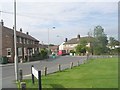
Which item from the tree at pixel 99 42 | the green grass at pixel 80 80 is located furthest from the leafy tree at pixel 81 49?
the green grass at pixel 80 80

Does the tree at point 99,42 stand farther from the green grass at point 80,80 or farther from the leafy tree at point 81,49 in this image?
the green grass at point 80,80

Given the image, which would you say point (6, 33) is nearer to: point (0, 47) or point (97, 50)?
point (0, 47)

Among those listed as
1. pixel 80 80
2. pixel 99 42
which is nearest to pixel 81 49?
pixel 99 42

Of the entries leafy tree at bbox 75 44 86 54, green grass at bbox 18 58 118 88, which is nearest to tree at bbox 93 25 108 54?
leafy tree at bbox 75 44 86 54

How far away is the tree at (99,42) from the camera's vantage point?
351 ft

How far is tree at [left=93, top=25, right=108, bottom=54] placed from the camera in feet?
351

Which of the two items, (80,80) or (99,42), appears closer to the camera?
(80,80)

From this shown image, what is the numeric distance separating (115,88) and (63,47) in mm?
138248

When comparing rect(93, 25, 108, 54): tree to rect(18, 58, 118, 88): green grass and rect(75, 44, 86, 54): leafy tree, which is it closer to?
rect(75, 44, 86, 54): leafy tree

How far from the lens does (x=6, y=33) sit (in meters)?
59.2

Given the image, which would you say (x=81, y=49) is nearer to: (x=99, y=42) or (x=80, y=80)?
(x=99, y=42)

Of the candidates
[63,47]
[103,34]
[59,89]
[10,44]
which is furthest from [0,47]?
[63,47]

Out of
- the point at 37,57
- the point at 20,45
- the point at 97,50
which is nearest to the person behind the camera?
the point at 20,45

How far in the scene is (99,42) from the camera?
10950 centimetres
